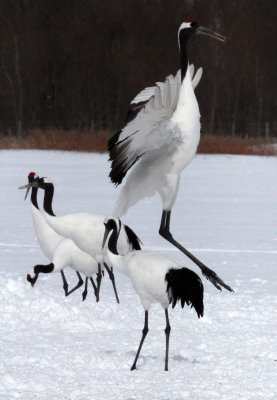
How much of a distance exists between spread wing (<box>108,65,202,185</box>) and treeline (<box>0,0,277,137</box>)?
2631 cm

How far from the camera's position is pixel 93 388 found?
4.29 meters

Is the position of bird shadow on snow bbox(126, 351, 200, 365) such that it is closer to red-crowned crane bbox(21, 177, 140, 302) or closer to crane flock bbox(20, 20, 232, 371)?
crane flock bbox(20, 20, 232, 371)

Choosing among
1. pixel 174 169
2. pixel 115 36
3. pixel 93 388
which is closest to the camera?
pixel 93 388

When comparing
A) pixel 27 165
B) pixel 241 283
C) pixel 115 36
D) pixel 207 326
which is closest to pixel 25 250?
pixel 241 283

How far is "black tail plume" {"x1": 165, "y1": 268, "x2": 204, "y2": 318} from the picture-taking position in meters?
4.47

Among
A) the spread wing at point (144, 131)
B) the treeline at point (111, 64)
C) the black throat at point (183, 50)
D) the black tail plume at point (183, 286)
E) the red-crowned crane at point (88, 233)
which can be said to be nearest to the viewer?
the black tail plume at point (183, 286)

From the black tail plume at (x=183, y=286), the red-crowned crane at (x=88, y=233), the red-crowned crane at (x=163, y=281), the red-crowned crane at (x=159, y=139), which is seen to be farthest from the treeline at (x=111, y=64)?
the black tail plume at (x=183, y=286)

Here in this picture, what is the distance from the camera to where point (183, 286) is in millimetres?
4469

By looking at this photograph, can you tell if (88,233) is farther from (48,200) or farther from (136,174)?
(136,174)

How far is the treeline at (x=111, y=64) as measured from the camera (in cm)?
3322

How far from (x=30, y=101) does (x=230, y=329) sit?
2924cm

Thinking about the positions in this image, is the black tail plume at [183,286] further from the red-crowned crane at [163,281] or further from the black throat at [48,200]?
the black throat at [48,200]

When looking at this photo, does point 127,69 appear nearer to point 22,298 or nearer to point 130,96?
point 130,96

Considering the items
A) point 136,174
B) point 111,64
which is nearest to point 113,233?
point 136,174
